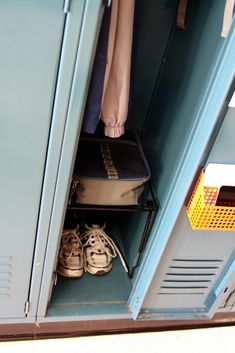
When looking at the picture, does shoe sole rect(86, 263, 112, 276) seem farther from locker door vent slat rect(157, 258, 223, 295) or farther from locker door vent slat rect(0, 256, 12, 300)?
locker door vent slat rect(0, 256, 12, 300)

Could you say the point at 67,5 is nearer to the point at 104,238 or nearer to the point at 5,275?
the point at 5,275

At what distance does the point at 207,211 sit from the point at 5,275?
0.69 m

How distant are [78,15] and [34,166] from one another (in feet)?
1.33

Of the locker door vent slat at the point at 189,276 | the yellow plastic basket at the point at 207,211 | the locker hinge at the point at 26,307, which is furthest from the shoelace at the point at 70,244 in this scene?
the yellow plastic basket at the point at 207,211

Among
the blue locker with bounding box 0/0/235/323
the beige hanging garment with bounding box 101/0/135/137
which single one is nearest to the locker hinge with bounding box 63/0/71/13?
the blue locker with bounding box 0/0/235/323

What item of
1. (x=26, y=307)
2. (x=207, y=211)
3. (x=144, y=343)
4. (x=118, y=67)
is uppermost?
(x=118, y=67)

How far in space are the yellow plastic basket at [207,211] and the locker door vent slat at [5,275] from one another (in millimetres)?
597

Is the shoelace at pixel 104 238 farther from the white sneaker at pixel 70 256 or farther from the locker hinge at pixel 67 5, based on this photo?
the locker hinge at pixel 67 5

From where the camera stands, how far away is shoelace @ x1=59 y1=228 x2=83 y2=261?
63.6 inches

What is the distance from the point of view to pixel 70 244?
1.64 m

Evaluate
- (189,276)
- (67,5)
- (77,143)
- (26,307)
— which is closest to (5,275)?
(26,307)

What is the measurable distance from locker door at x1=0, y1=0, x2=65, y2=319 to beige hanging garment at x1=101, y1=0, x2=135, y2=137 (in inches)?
6.9

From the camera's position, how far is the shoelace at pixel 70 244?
161 cm

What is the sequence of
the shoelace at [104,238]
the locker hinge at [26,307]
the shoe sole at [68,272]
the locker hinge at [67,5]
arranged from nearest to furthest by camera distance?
the locker hinge at [67,5] < the locker hinge at [26,307] < the shoe sole at [68,272] < the shoelace at [104,238]
